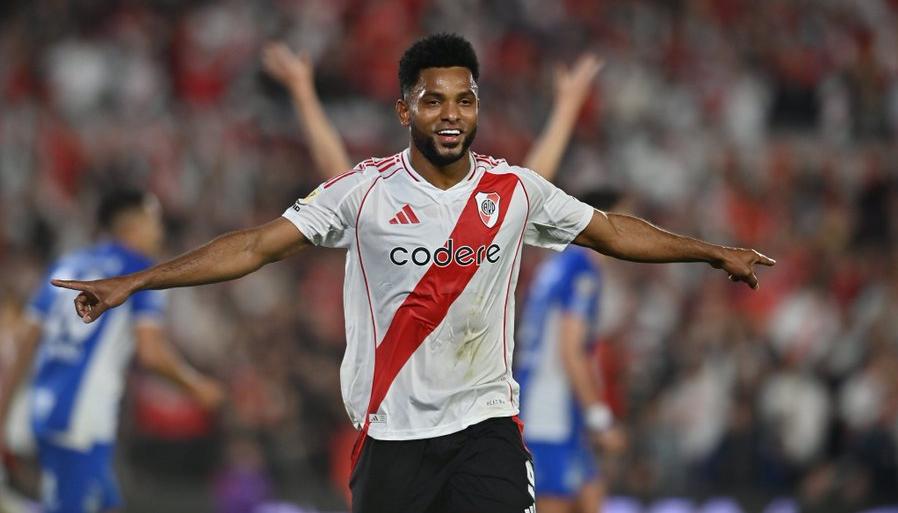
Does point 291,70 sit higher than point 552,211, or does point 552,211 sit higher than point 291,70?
point 291,70

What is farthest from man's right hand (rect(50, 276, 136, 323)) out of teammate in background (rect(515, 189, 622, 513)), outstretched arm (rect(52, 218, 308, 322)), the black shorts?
teammate in background (rect(515, 189, 622, 513))

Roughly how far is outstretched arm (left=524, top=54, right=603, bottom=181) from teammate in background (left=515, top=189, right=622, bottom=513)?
0.78 meters

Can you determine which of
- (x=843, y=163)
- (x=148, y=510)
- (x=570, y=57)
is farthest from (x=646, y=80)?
(x=148, y=510)

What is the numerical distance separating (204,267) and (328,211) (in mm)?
523

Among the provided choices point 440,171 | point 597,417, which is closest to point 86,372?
point 597,417

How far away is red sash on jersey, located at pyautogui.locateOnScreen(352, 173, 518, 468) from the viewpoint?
210 inches

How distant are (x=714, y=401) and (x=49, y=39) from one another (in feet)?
27.2

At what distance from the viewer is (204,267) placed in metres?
5.11

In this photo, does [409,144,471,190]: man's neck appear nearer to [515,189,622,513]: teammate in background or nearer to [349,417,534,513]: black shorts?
[349,417,534,513]: black shorts

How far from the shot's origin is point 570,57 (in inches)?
670

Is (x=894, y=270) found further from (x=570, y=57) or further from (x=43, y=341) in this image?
(x=43, y=341)

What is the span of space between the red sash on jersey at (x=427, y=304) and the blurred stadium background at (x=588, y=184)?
6685 millimetres

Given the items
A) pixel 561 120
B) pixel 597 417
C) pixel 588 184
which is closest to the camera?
pixel 561 120

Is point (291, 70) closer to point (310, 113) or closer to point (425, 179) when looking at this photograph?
point (310, 113)
